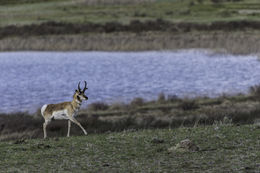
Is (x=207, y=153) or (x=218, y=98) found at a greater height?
(x=207, y=153)

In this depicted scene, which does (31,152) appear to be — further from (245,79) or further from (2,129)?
(245,79)

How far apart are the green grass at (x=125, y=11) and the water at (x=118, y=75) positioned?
16.5 m

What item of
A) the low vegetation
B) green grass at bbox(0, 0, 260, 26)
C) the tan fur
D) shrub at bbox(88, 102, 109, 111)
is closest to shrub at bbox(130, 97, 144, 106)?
the low vegetation

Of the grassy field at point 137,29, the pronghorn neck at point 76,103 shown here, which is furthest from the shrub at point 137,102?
the grassy field at point 137,29

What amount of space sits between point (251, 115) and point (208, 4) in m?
73.9

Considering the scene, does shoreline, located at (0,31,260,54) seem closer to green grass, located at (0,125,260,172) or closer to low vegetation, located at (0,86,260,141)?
low vegetation, located at (0,86,260,141)

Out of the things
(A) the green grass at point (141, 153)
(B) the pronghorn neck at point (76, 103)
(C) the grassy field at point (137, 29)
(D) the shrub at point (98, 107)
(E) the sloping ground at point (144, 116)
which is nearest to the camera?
(A) the green grass at point (141, 153)

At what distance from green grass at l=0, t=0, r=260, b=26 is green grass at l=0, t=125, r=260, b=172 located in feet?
208

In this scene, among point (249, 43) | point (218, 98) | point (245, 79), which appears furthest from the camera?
point (249, 43)

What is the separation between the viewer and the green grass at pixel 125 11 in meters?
80.8

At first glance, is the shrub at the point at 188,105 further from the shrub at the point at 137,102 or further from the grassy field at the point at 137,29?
the grassy field at the point at 137,29

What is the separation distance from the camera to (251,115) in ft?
88.6

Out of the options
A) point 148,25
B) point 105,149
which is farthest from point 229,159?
point 148,25

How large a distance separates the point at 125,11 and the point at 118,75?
43.1 m
